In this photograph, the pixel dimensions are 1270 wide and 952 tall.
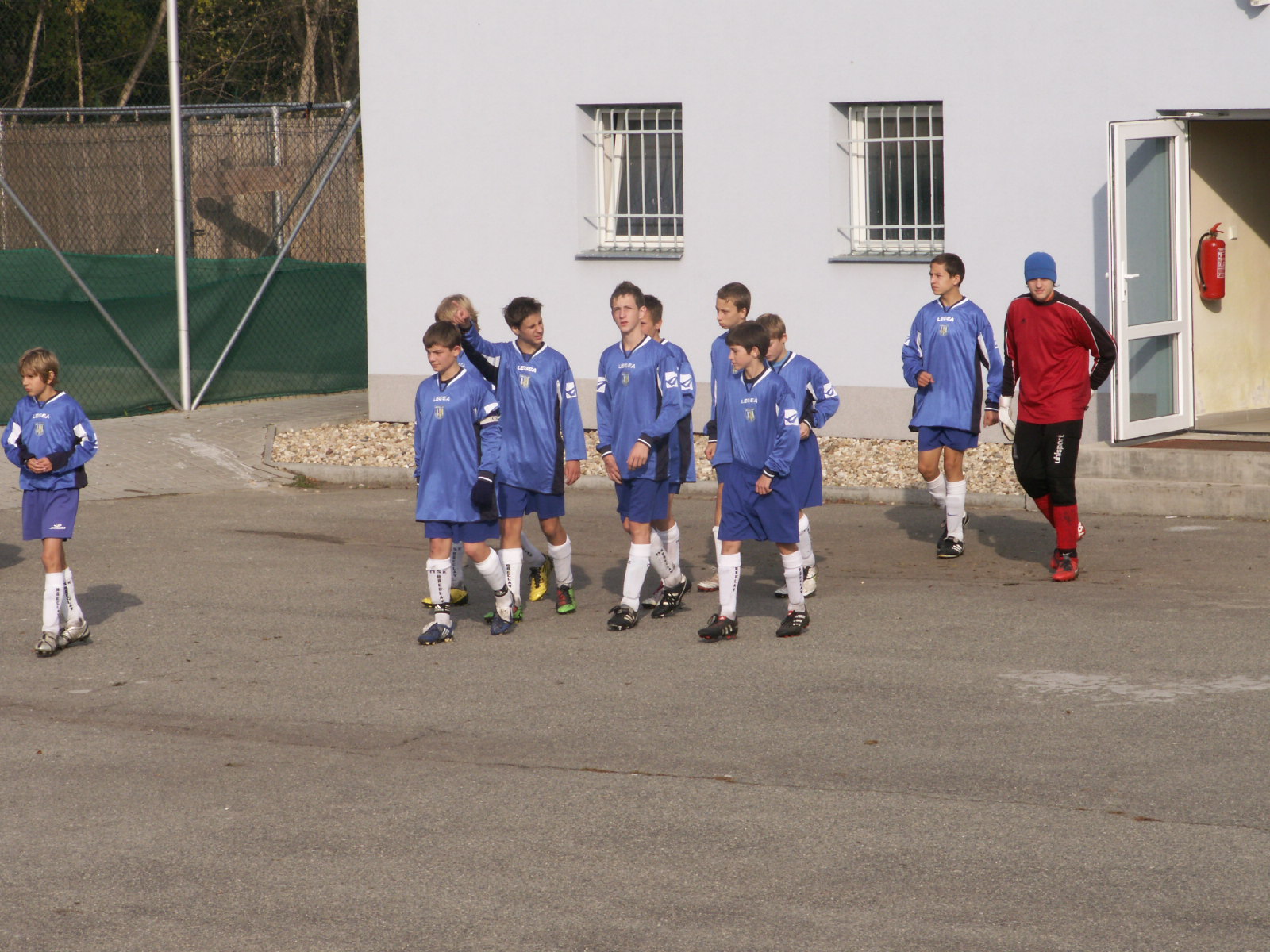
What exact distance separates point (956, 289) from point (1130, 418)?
2767 mm

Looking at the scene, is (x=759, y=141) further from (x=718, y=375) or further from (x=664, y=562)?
(x=664, y=562)

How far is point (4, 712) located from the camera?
736 centimetres

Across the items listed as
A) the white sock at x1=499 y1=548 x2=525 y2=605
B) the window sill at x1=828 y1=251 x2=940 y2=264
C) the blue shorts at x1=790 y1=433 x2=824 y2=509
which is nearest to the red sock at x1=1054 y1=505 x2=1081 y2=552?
the blue shorts at x1=790 y1=433 x2=824 y2=509

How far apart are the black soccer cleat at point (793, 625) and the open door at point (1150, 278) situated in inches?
195

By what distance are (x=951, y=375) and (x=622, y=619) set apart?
314 cm

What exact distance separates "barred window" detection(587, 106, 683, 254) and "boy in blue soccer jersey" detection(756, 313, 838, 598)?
22.6 ft

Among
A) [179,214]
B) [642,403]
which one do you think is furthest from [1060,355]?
[179,214]

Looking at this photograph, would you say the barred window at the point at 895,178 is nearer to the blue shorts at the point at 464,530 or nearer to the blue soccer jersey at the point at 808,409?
the blue soccer jersey at the point at 808,409

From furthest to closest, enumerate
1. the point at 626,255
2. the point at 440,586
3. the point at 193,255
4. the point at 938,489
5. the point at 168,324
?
1. the point at 193,255
2. the point at 168,324
3. the point at 626,255
4. the point at 938,489
5. the point at 440,586

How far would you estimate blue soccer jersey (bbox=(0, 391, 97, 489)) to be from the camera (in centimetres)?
845

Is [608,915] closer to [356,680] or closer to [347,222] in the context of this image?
[356,680]

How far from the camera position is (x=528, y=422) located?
28.8 feet

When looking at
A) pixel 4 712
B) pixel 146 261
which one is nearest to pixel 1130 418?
pixel 4 712

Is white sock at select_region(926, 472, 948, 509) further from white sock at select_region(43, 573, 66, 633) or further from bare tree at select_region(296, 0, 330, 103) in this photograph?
bare tree at select_region(296, 0, 330, 103)
